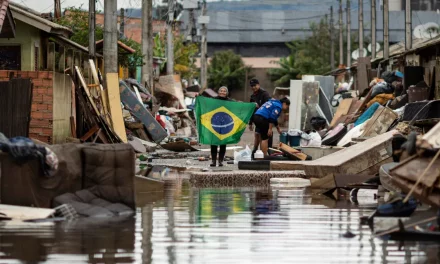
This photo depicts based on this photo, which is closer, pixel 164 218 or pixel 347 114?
pixel 164 218

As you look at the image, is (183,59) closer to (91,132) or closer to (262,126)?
(91,132)

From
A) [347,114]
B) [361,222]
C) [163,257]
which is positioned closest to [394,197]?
[361,222]

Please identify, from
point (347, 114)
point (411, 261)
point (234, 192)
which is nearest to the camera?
point (411, 261)

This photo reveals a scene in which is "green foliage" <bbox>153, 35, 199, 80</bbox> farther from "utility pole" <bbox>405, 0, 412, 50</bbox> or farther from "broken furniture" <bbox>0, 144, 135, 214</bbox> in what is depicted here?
"broken furniture" <bbox>0, 144, 135, 214</bbox>

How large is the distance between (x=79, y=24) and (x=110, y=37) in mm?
16186

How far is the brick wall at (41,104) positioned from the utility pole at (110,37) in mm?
7436

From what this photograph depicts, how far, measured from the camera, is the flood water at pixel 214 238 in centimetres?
1084

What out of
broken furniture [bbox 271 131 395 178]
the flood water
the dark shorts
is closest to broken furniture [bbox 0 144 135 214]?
the flood water

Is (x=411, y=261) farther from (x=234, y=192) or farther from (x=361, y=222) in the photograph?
(x=234, y=192)

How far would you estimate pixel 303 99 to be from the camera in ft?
134

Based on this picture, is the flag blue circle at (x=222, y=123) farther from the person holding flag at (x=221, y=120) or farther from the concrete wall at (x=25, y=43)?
the concrete wall at (x=25, y=43)

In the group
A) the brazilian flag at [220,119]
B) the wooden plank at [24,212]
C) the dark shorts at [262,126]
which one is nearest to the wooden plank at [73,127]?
the brazilian flag at [220,119]

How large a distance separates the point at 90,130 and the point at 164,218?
44.1 ft

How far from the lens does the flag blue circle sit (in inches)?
998
